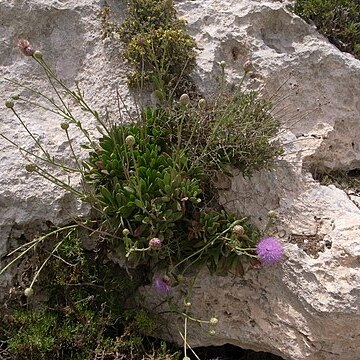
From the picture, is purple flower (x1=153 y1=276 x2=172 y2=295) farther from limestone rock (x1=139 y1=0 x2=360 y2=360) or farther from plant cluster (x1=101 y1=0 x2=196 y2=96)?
plant cluster (x1=101 y1=0 x2=196 y2=96)

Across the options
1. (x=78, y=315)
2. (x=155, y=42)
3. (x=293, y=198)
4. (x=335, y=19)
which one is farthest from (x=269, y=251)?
(x=335, y=19)

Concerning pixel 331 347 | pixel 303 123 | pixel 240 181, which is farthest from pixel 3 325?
pixel 303 123

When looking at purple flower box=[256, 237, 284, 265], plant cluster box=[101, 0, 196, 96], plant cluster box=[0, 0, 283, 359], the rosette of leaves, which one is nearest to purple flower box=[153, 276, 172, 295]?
plant cluster box=[0, 0, 283, 359]

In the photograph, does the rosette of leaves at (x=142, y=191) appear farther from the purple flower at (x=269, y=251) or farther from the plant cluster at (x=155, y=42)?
the plant cluster at (x=155, y=42)

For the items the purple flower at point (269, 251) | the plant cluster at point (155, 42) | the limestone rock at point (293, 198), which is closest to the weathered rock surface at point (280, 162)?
the limestone rock at point (293, 198)

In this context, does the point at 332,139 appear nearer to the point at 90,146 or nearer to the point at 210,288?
the point at 210,288
